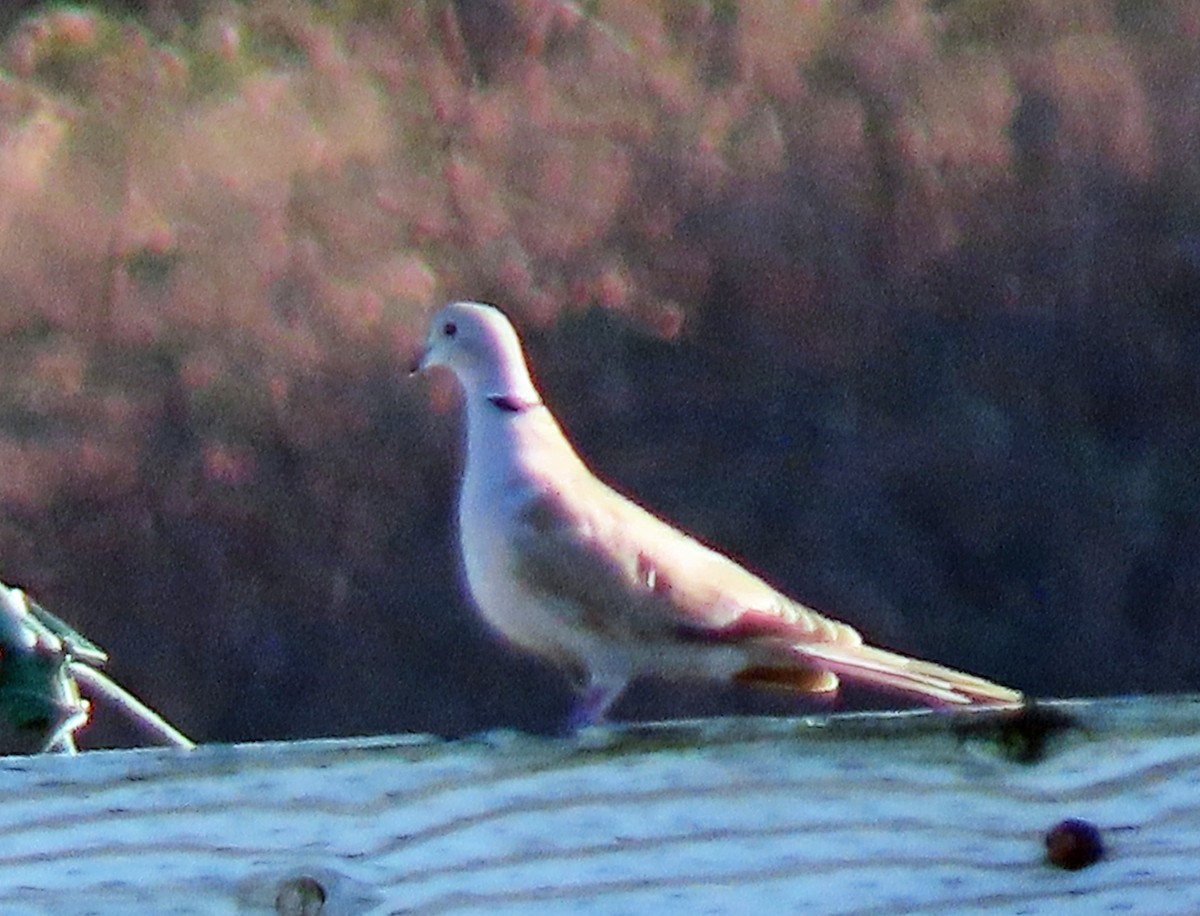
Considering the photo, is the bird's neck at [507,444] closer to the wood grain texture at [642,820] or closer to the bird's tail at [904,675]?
the bird's tail at [904,675]

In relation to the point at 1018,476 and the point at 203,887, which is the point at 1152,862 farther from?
the point at 1018,476

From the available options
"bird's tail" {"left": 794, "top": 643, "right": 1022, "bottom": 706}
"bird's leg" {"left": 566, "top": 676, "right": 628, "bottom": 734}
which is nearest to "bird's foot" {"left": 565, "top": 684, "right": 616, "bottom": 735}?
"bird's leg" {"left": 566, "top": 676, "right": 628, "bottom": 734}

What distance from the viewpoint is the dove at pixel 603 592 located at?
4.46ft

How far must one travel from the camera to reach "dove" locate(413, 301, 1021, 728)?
136 cm

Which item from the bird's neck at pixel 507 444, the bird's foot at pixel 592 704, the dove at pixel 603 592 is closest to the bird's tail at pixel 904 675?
the dove at pixel 603 592

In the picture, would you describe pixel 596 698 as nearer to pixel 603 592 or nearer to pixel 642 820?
pixel 603 592

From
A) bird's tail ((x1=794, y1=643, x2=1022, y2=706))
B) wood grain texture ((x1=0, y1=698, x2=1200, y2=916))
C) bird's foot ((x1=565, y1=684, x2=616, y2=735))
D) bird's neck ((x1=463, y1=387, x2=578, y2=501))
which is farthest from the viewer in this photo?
bird's neck ((x1=463, y1=387, x2=578, y2=501))

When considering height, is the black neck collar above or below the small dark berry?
above

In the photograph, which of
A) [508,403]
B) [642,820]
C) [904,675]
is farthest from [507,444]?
[642,820]

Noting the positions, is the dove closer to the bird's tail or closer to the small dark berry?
the bird's tail

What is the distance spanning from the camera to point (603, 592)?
1.42 meters

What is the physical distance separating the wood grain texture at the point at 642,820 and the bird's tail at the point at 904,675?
0.20 metres

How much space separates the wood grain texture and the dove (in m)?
0.33

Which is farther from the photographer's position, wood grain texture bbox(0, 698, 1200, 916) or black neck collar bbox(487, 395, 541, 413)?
black neck collar bbox(487, 395, 541, 413)
